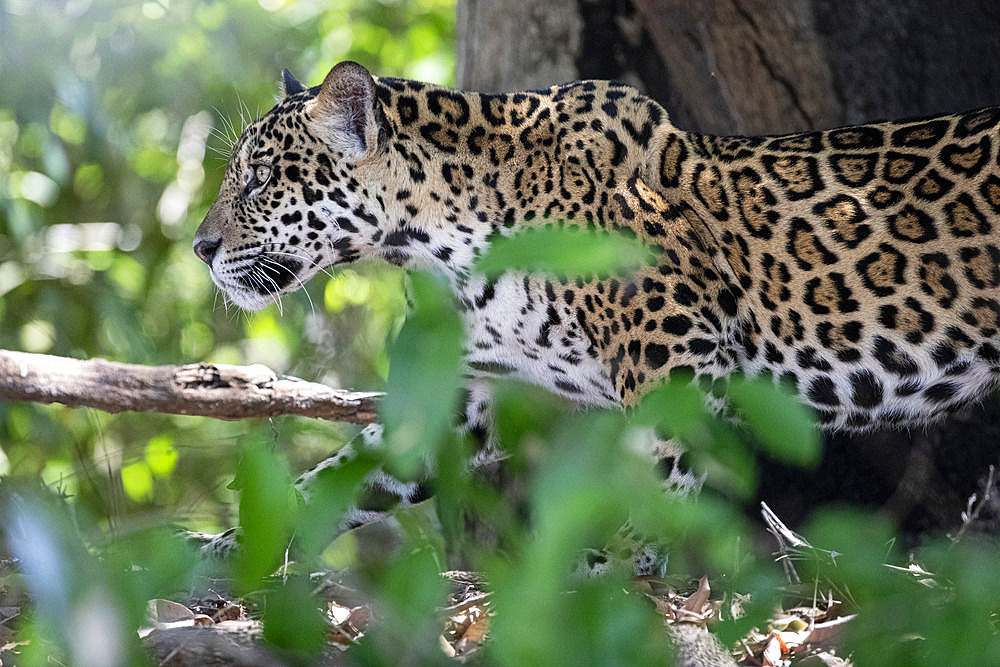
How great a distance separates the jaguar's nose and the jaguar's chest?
1.17 m

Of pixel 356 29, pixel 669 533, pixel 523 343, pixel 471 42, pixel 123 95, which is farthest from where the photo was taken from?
pixel 356 29

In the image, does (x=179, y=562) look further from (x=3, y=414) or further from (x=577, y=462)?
(x=3, y=414)

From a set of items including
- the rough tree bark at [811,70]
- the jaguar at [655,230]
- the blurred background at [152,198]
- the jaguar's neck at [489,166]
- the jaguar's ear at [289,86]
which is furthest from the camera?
the blurred background at [152,198]

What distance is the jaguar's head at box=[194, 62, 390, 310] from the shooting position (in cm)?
457

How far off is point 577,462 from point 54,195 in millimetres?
8179

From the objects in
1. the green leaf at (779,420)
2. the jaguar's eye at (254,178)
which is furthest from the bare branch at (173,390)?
the green leaf at (779,420)

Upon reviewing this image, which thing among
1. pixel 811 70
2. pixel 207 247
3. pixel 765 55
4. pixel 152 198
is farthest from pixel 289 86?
pixel 152 198

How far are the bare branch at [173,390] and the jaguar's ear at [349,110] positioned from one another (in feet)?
3.64

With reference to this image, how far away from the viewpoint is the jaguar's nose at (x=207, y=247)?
4781 mm

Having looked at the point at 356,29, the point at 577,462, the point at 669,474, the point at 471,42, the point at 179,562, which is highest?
the point at 356,29

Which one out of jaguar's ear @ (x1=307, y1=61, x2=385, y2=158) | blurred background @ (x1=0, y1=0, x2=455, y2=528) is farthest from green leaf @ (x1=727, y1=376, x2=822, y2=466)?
blurred background @ (x1=0, y1=0, x2=455, y2=528)

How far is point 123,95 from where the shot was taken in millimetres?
8125

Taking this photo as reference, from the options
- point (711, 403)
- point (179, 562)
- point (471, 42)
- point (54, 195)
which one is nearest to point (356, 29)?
point (54, 195)

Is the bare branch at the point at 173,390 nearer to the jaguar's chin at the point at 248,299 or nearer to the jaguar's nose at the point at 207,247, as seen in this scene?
A: the jaguar's chin at the point at 248,299
